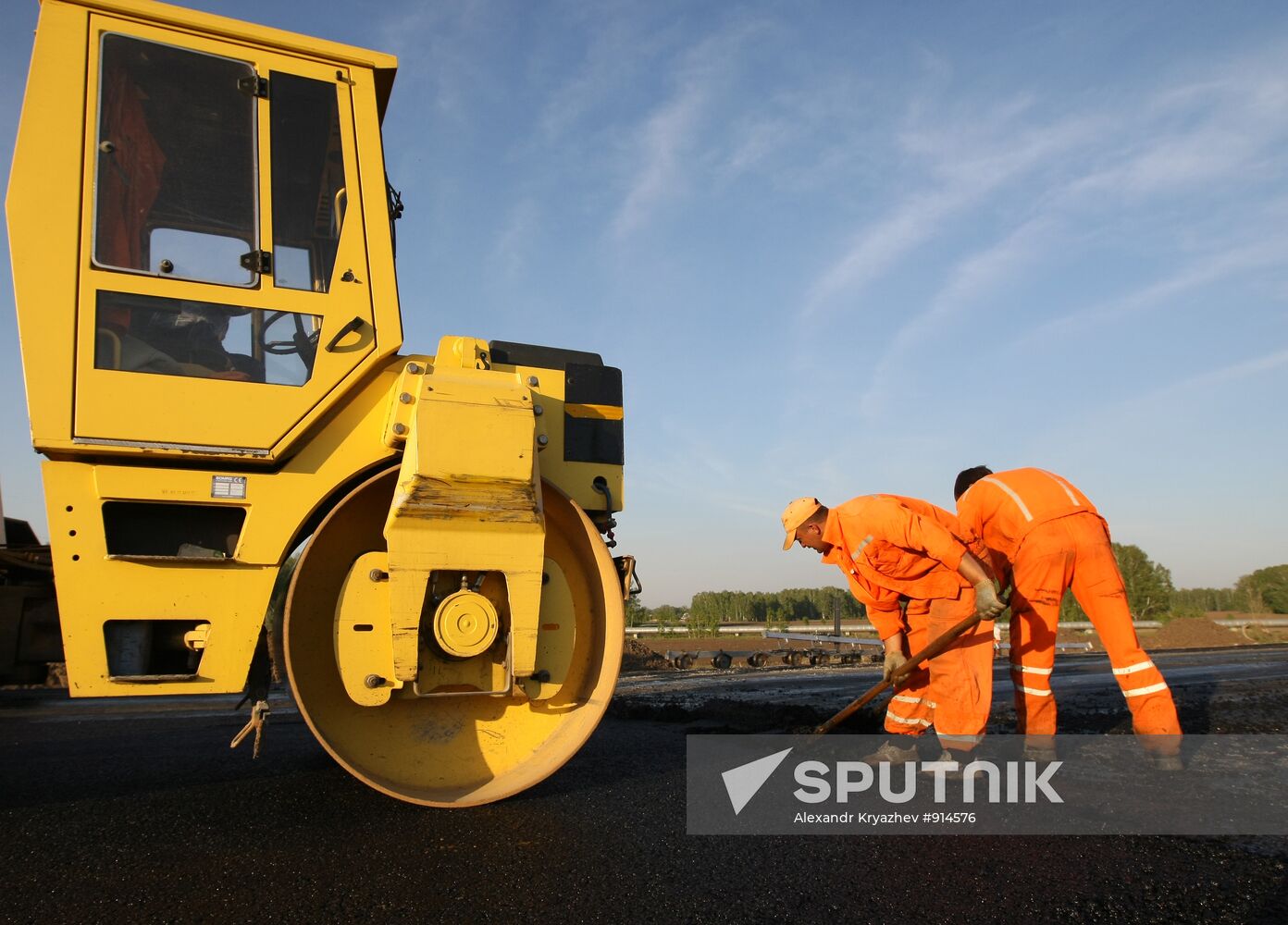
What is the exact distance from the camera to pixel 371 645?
277 cm

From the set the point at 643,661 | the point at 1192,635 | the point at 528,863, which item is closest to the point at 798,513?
the point at 528,863

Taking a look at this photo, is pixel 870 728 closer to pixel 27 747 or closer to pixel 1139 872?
pixel 1139 872

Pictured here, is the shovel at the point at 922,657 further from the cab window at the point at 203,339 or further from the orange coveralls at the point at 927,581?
the cab window at the point at 203,339

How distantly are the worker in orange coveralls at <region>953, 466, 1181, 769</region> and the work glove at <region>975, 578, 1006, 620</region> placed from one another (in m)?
0.24

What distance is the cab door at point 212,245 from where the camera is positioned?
2.64 metres

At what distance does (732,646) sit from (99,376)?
48.6ft

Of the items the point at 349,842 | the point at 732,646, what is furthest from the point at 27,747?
the point at 732,646

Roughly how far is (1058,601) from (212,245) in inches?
146

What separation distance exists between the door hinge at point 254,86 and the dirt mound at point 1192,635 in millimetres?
21009

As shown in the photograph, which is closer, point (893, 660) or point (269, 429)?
point (269, 429)

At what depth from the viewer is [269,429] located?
8.87 ft

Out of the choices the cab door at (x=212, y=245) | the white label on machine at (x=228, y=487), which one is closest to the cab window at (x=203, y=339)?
the cab door at (x=212, y=245)

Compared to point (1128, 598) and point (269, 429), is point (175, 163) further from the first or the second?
point (1128, 598)

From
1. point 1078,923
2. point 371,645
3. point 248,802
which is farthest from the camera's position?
point 248,802
